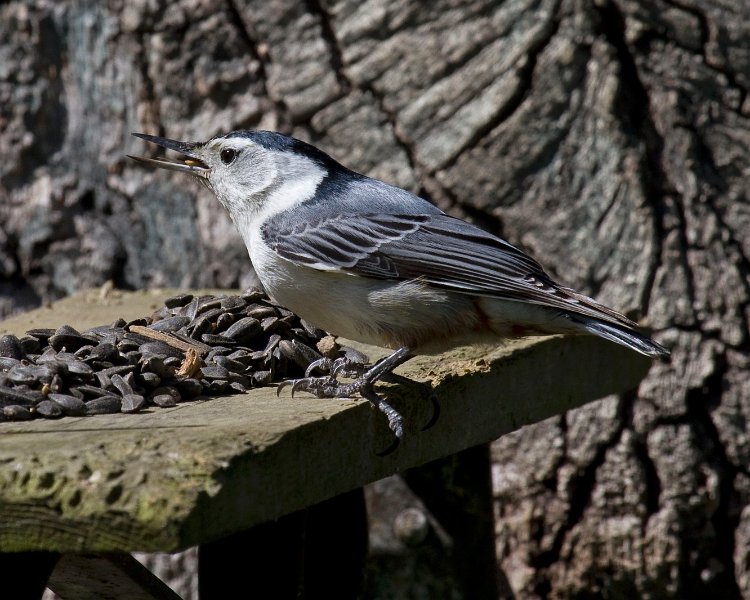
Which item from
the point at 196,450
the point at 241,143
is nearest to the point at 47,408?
the point at 196,450

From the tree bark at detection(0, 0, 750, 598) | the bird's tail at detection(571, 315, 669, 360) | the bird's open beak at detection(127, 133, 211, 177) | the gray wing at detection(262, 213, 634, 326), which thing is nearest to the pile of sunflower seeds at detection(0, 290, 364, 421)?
the gray wing at detection(262, 213, 634, 326)

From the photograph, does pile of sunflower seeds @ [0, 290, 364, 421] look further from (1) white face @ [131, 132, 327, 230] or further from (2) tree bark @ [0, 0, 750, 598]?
(2) tree bark @ [0, 0, 750, 598]

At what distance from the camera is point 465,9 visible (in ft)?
11.8

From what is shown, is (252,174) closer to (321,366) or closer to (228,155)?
(228,155)

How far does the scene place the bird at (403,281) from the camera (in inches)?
103

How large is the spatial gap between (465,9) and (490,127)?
0.37 metres

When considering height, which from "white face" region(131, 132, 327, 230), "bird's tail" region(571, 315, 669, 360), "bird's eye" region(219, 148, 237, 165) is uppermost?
"bird's eye" region(219, 148, 237, 165)

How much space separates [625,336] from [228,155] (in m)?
1.18

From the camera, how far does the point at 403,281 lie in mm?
2680

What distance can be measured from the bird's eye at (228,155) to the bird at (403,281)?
24 centimetres

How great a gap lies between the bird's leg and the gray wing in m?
0.28

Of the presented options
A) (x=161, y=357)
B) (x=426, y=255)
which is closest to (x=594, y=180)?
(x=426, y=255)

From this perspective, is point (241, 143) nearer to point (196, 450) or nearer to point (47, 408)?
point (47, 408)

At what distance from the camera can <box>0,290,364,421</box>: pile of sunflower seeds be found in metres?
2.20
